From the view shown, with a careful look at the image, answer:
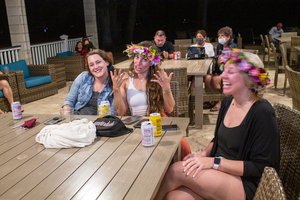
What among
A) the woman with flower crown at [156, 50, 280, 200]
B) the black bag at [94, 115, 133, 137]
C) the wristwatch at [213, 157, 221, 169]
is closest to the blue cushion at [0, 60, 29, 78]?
the black bag at [94, 115, 133, 137]

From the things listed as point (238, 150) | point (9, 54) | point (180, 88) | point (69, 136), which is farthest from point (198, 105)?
point (9, 54)

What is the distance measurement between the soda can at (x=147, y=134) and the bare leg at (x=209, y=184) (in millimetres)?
196

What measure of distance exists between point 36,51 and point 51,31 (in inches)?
501

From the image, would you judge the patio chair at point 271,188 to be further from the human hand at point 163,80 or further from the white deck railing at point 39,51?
the white deck railing at point 39,51

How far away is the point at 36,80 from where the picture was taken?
6.36 m

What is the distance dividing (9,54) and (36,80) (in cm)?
127

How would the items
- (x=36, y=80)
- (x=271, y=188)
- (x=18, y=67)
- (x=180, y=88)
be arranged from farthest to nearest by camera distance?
(x=18, y=67) < (x=36, y=80) < (x=180, y=88) < (x=271, y=188)

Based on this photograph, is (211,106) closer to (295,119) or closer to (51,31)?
(295,119)

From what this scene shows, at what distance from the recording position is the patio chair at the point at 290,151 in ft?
5.60

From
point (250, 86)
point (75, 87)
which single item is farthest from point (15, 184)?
point (75, 87)

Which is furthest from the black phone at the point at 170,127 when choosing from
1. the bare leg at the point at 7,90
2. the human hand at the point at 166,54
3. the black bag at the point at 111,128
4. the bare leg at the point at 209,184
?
the bare leg at the point at 7,90

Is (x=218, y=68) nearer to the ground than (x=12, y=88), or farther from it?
farther from it

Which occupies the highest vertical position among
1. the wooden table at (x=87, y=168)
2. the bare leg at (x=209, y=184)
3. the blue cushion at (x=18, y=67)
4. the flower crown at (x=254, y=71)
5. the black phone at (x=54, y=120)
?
the flower crown at (x=254, y=71)

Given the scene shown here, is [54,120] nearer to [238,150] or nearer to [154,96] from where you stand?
[154,96]
